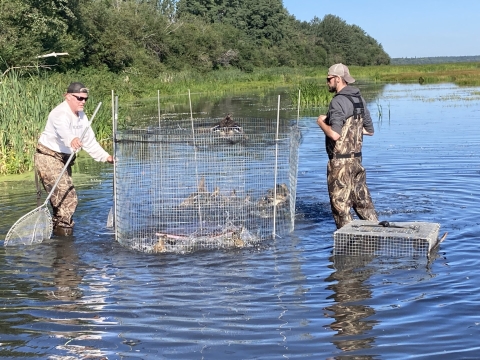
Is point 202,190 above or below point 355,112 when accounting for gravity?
below

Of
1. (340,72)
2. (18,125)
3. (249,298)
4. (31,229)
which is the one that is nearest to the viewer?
(249,298)

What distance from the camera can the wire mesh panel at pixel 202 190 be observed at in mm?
8039

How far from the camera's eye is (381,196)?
35.8 ft

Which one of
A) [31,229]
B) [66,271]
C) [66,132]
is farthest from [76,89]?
[66,271]

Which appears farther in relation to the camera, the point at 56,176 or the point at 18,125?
the point at 18,125

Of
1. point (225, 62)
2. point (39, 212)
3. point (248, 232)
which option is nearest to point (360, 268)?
point (248, 232)

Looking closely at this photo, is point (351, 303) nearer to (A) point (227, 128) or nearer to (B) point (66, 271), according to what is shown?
(B) point (66, 271)

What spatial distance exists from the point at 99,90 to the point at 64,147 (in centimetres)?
1724

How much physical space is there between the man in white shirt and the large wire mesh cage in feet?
1.37

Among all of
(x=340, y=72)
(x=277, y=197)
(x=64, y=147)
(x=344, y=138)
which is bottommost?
(x=277, y=197)

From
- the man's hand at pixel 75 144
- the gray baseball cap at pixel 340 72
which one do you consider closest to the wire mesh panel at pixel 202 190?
the man's hand at pixel 75 144

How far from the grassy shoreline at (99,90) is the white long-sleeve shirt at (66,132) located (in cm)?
372

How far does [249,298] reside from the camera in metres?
6.20

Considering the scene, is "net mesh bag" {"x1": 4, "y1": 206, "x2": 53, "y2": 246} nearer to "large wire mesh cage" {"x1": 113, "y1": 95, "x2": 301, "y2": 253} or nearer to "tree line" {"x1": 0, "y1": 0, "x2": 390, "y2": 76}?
"large wire mesh cage" {"x1": 113, "y1": 95, "x2": 301, "y2": 253}
